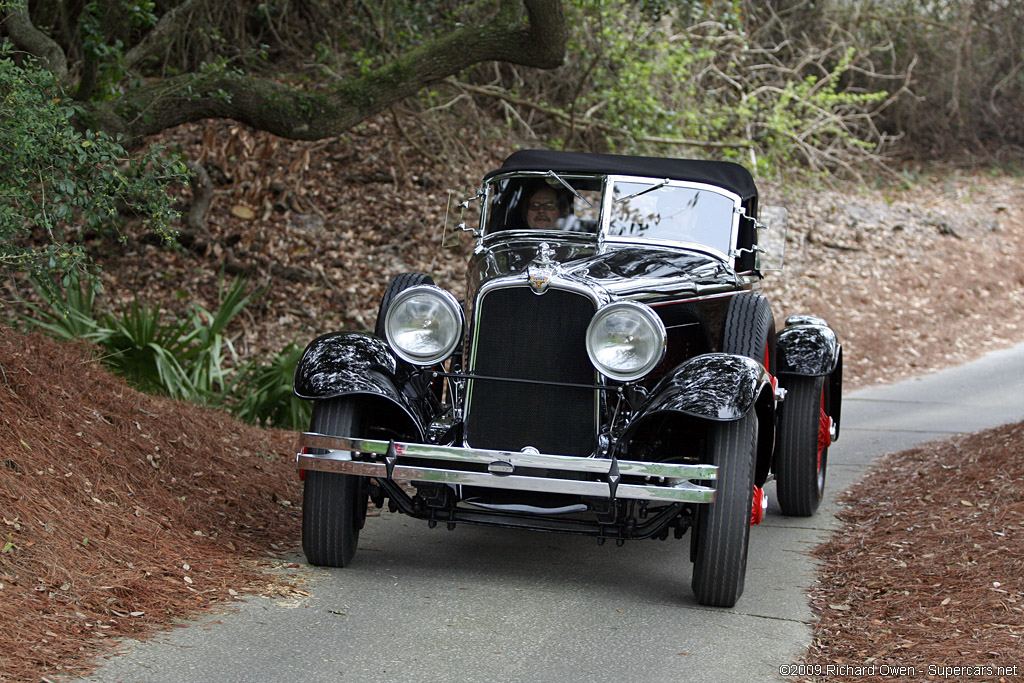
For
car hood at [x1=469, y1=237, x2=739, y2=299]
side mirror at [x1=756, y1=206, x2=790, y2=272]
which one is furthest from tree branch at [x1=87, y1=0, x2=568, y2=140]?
car hood at [x1=469, y1=237, x2=739, y2=299]

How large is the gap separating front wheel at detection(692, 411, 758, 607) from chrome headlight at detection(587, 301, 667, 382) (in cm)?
43

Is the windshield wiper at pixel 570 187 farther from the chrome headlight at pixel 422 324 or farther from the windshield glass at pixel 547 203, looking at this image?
the chrome headlight at pixel 422 324

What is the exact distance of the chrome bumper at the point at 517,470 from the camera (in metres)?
4.20

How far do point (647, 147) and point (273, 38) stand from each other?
5.25 m

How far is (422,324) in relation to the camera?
4730mm

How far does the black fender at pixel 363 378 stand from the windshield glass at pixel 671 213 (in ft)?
5.31

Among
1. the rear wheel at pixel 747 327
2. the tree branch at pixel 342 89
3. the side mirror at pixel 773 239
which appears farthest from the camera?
the tree branch at pixel 342 89

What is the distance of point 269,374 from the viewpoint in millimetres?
7934

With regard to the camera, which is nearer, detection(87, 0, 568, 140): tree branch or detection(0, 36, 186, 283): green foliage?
detection(0, 36, 186, 283): green foliage

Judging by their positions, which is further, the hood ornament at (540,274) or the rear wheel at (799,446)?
the rear wheel at (799,446)

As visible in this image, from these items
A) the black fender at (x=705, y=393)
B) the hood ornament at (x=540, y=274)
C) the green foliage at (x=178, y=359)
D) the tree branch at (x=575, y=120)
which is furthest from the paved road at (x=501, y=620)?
the tree branch at (x=575, y=120)

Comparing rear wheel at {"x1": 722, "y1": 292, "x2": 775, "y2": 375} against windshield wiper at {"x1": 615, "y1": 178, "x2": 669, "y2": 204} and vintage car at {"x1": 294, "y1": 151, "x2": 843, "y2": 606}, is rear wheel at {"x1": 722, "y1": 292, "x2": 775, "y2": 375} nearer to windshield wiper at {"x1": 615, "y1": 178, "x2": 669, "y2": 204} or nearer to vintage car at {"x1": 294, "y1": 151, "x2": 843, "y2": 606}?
vintage car at {"x1": 294, "y1": 151, "x2": 843, "y2": 606}

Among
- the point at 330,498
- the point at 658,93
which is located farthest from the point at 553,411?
the point at 658,93

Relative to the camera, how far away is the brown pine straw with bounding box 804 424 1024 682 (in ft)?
12.7
